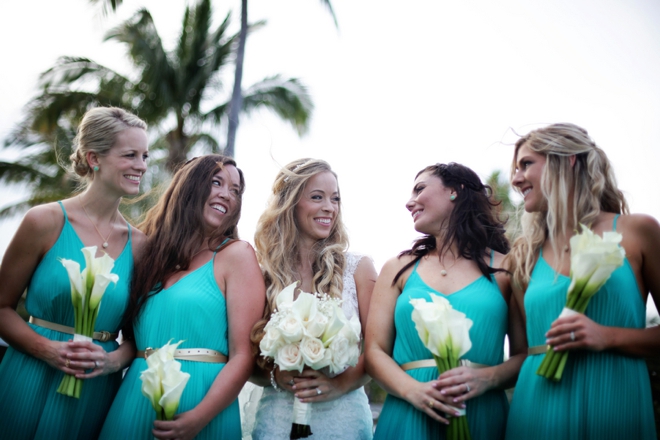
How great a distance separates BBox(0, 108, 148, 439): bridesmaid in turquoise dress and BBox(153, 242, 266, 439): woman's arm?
0.87 m

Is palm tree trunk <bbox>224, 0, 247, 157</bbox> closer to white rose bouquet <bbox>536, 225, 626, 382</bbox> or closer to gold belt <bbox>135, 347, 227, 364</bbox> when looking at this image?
gold belt <bbox>135, 347, 227, 364</bbox>

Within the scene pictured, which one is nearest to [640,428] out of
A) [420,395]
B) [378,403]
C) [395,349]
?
[420,395]

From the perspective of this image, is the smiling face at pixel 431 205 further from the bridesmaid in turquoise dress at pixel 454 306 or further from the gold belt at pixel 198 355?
the gold belt at pixel 198 355

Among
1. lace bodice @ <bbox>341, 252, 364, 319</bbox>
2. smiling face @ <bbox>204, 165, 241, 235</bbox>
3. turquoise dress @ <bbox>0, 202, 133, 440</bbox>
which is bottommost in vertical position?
turquoise dress @ <bbox>0, 202, 133, 440</bbox>

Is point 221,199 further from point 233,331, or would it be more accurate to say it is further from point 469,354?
point 469,354

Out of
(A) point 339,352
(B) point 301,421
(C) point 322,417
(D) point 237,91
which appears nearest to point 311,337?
(A) point 339,352

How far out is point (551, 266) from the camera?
3.90m

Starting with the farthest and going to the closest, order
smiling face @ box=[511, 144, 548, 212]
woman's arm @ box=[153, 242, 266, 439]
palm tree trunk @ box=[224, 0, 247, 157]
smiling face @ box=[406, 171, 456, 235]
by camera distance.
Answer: palm tree trunk @ box=[224, 0, 247, 157]
smiling face @ box=[406, 171, 456, 235]
smiling face @ box=[511, 144, 548, 212]
woman's arm @ box=[153, 242, 266, 439]

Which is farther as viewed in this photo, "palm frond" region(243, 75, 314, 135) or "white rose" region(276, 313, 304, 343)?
"palm frond" region(243, 75, 314, 135)

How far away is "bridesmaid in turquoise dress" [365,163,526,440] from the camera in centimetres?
387

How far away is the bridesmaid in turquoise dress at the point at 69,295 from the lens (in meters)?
4.23

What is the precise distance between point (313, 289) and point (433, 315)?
5.81 feet

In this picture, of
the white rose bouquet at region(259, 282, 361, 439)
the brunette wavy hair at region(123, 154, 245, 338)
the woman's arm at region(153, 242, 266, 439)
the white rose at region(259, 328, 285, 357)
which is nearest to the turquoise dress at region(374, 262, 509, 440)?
the white rose bouquet at region(259, 282, 361, 439)

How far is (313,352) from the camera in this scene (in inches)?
147
